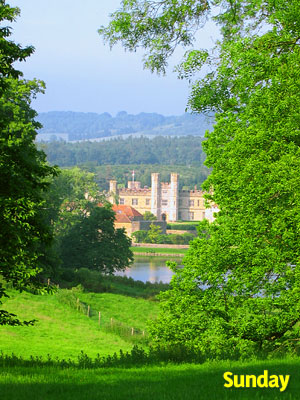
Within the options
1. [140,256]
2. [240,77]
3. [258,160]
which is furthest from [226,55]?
[140,256]

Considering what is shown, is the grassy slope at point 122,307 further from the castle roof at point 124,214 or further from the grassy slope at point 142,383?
the castle roof at point 124,214

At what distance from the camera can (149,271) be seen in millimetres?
68750

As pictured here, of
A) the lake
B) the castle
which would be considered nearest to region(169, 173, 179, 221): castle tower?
the castle

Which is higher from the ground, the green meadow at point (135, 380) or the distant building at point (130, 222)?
the distant building at point (130, 222)

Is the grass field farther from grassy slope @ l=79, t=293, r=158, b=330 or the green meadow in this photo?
the green meadow

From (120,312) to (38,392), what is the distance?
23.4m

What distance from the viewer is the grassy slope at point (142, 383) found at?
22.0 ft

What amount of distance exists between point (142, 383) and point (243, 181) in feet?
23.6

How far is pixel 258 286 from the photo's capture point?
533 inches

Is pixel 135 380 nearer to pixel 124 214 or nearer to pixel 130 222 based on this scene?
pixel 130 222

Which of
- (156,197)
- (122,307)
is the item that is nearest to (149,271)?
(122,307)

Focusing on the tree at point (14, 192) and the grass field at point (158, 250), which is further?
the grass field at point (158, 250)

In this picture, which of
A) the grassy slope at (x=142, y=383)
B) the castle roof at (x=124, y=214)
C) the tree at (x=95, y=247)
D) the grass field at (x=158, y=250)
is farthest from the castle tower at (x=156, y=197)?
the grassy slope at (x=142, y=383)

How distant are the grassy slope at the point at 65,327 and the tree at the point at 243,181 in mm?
5295
